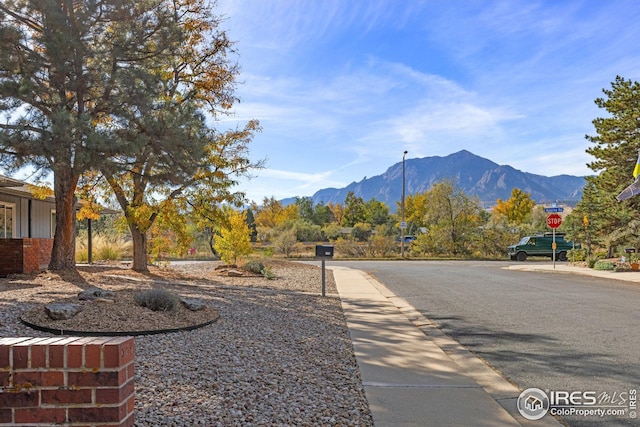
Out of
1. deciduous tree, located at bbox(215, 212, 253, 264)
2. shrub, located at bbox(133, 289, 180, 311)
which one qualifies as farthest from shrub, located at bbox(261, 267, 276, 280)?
shrub, located at bbox(133, 289, 180, 311)

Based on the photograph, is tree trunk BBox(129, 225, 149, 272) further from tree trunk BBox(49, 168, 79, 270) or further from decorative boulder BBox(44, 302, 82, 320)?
decorative boulder BBox(44, 302, 82, 320)

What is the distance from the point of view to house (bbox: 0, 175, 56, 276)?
47.1 ft

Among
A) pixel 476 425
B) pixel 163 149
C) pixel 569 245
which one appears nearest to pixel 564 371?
pixel 476 425

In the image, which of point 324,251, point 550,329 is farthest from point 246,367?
point 324,251

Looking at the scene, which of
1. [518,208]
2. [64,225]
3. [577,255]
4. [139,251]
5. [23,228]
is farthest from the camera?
[518,208]

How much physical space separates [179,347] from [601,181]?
927 inches

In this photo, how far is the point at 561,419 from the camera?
15.1 feet

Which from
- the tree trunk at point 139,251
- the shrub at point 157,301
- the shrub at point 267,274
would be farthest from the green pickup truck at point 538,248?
the shrub at point 157,301

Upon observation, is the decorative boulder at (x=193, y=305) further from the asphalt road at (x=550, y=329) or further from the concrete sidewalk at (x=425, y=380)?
the asphalt road at (x=550, y=329)

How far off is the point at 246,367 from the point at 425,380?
1.94 m

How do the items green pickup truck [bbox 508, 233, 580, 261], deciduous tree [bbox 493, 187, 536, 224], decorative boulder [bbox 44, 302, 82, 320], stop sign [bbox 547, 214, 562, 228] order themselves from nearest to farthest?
decorative boulder [bbox 44, 302, 82, 320] < stop sign [bbox 547, 214, 562, 228] < green pickup truck [bbox 508, 233, 580, 261] < deciduous tree [bbox 493, 187, 536, 224]

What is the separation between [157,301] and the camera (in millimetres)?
8320

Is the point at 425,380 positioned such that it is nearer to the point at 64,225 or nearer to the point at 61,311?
the point at 61,311

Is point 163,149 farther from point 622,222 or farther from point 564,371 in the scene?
point 622,222
